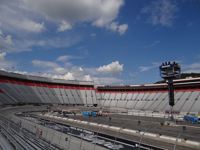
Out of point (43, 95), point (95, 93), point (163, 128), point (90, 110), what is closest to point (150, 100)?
point (90, 110)

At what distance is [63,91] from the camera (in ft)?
490

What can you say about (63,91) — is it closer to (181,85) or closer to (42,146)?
(181,85)

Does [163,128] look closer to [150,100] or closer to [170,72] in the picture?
[170,72]

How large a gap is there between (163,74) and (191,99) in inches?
1477

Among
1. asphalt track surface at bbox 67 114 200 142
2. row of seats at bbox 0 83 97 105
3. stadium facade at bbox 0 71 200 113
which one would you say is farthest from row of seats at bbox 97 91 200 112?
asphalt track surface at bbox 67 114 200 142

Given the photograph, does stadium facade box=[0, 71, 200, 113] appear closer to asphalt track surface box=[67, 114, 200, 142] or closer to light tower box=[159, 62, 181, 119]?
light tower box=[159, 62, 181, 119]

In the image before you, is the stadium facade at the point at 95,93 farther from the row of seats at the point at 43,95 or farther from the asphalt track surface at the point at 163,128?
the asphalt track surface at the point at 163,128

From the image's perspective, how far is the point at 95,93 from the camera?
158 m

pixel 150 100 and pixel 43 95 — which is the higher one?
pixel 43 95

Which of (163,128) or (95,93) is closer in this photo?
(163,128)

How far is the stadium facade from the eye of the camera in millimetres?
108000

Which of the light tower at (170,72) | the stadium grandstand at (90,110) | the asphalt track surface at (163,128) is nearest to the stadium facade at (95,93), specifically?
the stadium grandstand at (90,110)

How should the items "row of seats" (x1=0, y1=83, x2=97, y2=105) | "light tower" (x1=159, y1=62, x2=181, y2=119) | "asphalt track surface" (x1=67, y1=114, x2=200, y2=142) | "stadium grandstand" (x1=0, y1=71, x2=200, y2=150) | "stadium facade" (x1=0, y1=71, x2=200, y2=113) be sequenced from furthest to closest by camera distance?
"row of seats" (x1=0, y1=83, x2=97, y2=105) → "stadium facade" (x1=0, y1=71, x2=200, y2=113) → "light tower" (x1=159, y1=62, x2=181, y2=119) → "asphalt track surface" (x1=67, y1=114, x2=200, y2=142) → "stadium grandstand" (x1=0, y1=71, x2=200, y2=150)

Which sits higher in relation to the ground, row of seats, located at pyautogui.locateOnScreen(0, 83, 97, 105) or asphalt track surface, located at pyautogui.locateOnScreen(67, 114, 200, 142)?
row of seats, located at pyautogui.locateOnScreen(0, 83, 97, 105)
